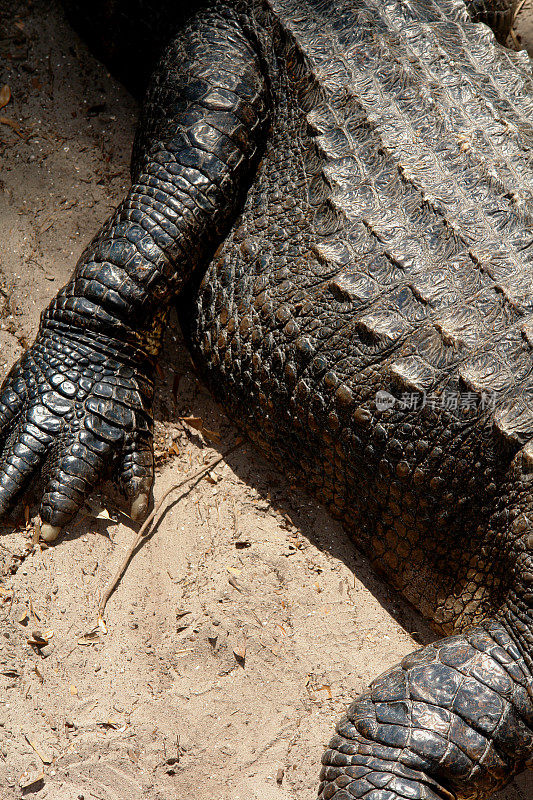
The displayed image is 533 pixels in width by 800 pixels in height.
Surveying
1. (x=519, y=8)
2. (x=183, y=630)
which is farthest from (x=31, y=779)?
(x=519, y=8)

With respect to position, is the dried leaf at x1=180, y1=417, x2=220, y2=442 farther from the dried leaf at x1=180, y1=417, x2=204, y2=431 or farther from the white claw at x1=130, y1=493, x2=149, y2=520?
the white claw at x1=130, y1=493, x2=149, y2=520

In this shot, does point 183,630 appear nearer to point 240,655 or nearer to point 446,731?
point 240,655

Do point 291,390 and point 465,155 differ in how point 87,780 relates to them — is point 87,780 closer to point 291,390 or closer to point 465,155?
point 291,390

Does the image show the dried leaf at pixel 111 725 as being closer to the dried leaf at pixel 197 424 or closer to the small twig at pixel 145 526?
the small twig at pixel 145 526

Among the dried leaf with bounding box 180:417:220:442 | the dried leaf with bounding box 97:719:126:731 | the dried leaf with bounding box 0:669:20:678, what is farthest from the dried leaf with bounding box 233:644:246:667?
the dried leaf with bounding box 180:417:220:442

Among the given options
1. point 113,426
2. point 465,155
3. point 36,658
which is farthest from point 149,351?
point 465,155

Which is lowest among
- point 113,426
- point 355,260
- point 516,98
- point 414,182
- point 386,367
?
point 113,426

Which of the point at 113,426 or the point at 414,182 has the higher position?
the point at 414,182

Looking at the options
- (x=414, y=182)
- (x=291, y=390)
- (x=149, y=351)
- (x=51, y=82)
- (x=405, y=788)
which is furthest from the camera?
(x=51, y=82)
